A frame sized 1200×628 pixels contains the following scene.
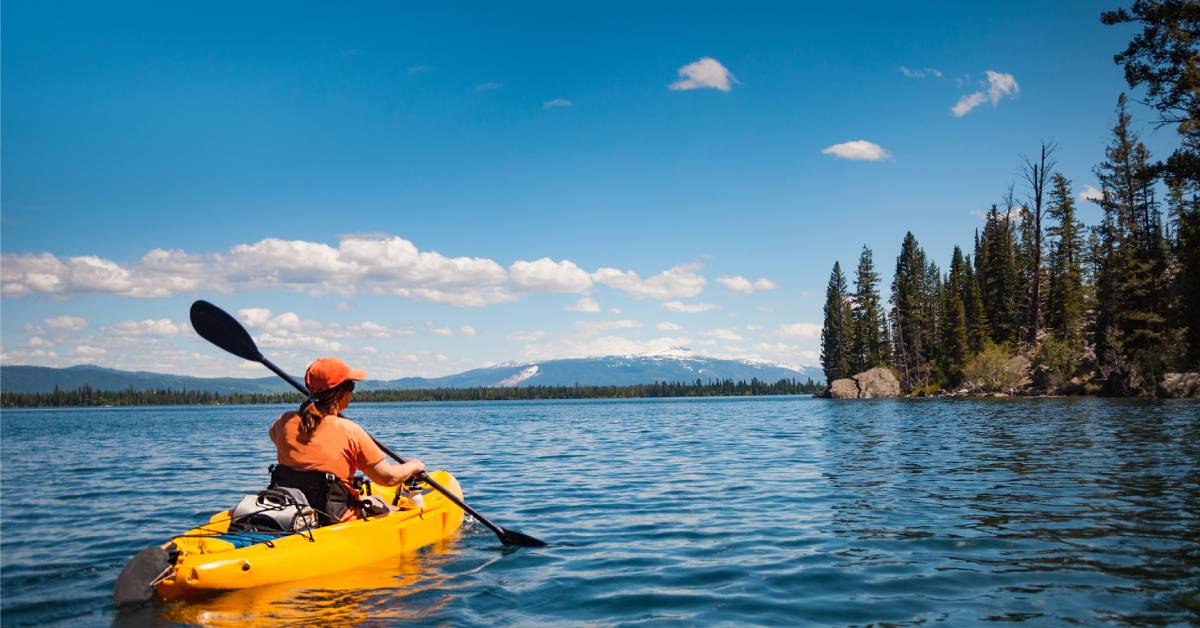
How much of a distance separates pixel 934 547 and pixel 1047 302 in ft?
254

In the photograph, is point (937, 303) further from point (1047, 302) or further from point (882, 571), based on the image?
point (882, 571)

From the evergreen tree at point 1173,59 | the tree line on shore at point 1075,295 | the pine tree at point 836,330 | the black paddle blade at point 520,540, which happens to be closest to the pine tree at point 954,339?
the tree line on shore at point 1075,295

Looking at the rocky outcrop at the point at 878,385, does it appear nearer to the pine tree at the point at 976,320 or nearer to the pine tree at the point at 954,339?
the pine tree at the point at 954,339

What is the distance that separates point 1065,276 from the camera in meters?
66.8

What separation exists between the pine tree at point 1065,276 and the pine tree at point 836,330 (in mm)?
32376

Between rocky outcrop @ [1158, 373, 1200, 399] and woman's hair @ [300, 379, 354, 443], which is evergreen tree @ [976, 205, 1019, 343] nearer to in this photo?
rocky outcrop @ [1158, 373, 1200, 399]

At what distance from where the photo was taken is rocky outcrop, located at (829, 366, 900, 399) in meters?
87.6

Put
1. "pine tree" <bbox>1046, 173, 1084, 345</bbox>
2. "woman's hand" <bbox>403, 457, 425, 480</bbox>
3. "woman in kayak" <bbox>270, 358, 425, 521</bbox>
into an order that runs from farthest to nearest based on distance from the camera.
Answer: "pine tree" <bbox>1046, 173, 1084, 345</bbox> < "woman's hand" <bbox>403, 457, 425, 480</bbox> < "woman in kayak" <bbox>270, 358, 425, 521</bbox>

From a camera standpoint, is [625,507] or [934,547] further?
[625,507]

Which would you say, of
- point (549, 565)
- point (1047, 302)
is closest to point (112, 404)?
point (1047, 302)

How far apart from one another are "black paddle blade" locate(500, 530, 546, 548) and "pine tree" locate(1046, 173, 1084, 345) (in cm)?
6577

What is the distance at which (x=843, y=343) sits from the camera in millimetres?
106062

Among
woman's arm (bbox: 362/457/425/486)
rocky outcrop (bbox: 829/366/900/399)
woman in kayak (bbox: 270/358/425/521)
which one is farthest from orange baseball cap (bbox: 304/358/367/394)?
rocky outcrop (bbox: 829/366/900/399)

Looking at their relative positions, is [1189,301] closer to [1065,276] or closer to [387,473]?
[1065,276]
